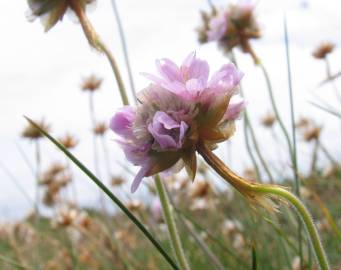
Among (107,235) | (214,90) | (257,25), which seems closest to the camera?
(214,90)

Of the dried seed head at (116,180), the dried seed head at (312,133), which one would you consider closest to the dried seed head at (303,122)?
the dried seed head at (312,133)

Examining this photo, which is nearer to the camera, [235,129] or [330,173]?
[235,129]

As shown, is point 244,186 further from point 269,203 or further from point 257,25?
point 257,25

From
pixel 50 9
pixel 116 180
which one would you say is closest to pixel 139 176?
pixel 50 9

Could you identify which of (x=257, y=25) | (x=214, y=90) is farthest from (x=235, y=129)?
(x=257, y=25)

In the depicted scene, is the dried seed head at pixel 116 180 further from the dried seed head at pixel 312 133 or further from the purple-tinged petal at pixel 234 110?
the purple-tinged petal at pixel 234 110

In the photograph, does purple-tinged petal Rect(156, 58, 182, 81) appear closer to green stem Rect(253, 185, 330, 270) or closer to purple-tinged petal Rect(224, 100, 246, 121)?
purple-tinged petal Rect(224, 100, 246, 121)

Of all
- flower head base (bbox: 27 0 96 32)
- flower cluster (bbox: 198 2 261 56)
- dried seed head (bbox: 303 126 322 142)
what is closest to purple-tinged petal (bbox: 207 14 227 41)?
flower cluster (bbox: 198 2 261 56)

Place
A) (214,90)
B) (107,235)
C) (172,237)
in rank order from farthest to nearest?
1. (107,235)
2. (172,237)
3. (214,90)
